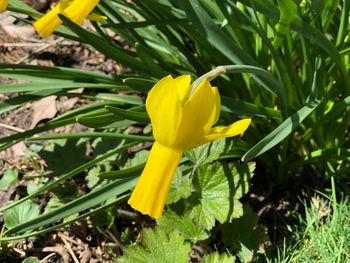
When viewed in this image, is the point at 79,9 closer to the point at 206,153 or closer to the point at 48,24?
the point at 48,24

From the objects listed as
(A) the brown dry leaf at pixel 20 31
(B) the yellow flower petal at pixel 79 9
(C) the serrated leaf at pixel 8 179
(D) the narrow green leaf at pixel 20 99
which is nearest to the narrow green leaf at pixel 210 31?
(B) the yellow flower petal at pixel 79 9

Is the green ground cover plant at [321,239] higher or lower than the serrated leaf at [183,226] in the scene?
lower

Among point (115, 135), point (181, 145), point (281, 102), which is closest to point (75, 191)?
point (115, 135)

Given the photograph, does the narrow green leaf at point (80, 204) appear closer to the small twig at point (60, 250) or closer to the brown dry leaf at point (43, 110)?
the small twig at point (60, 250)

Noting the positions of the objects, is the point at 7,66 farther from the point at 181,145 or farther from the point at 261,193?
the point at 261,193

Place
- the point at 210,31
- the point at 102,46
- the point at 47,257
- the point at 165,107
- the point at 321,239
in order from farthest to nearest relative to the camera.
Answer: the point at 47,257 → the point at 321,239 → the point at 102,46 → the point at 210,31 → the point at 165,107

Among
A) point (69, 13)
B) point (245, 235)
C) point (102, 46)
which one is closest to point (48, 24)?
point (69, 13)
